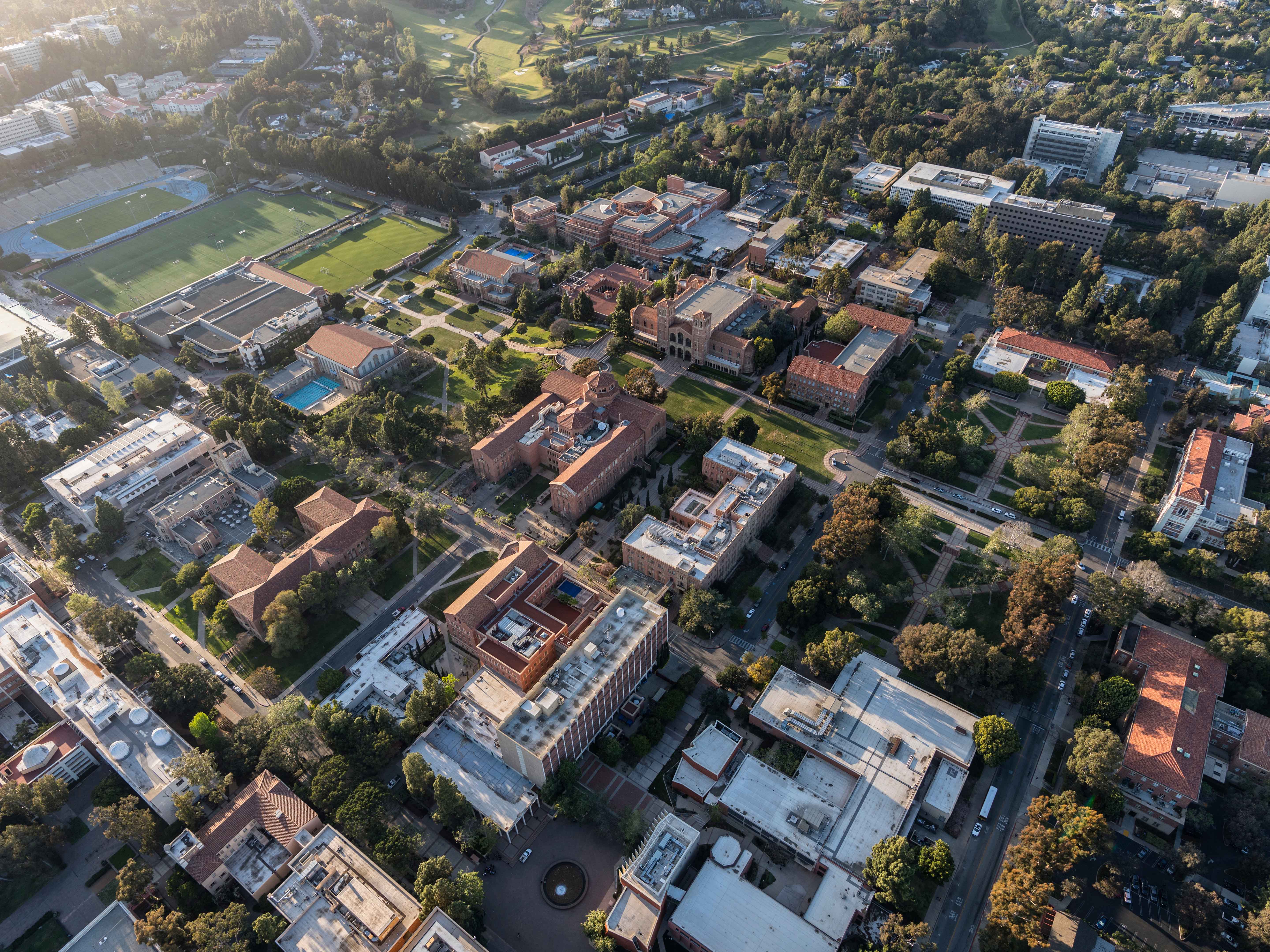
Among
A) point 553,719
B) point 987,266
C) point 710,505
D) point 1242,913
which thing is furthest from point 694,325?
point 1242,913

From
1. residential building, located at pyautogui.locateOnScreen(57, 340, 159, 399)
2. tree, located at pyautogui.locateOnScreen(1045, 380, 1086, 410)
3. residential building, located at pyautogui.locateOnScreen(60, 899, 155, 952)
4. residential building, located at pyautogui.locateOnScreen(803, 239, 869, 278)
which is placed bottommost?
residential building, located at pyautogui.locateOnScreen(60, 899, 155, 952)

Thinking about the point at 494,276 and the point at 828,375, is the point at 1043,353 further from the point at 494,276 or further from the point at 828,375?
the point at 494,276

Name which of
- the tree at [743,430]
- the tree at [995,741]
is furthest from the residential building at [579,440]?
the tree at [995,741]

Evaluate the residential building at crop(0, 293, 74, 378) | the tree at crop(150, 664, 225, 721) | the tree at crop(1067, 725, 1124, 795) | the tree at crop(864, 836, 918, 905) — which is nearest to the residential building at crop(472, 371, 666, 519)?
the tree at crop(150, 664, 225, 721)

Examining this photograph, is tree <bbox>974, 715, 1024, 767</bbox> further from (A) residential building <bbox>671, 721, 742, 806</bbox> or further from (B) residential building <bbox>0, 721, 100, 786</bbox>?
(B) residential building <bbox>0, 721, 100, 786</bbox>

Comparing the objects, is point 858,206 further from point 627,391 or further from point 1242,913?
point 1242,913

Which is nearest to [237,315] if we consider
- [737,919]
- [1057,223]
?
[737,919]
